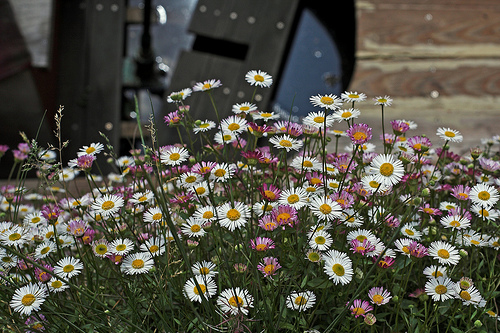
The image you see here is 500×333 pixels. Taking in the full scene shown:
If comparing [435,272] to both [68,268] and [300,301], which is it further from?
[68,268]

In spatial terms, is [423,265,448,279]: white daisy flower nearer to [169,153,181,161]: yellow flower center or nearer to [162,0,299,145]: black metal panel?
[169,153,181,161]: yellow flower center

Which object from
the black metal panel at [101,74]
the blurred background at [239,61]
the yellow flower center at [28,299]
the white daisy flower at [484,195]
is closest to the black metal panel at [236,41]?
the blurred background at [239,61]

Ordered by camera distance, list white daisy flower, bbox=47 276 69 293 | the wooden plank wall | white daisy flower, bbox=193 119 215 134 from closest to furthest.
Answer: white daisy flower, bbox=47 276 69 293, white daisy flower, bbox=193 119 215 134, the wooden plank wall

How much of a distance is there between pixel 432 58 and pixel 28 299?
2.10 m

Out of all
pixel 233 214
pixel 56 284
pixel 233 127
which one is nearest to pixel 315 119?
pixel 233 127

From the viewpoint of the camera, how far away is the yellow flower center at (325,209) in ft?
2.56

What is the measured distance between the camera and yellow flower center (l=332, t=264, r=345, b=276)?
768 mm

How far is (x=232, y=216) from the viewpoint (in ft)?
2.68

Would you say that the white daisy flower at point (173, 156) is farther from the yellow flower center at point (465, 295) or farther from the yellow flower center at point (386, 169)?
the yellow flower center at point (465, 295)

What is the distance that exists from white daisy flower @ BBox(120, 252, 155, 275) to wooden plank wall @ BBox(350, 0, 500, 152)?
148cm

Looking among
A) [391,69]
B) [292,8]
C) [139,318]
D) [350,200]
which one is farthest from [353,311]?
[292,8]

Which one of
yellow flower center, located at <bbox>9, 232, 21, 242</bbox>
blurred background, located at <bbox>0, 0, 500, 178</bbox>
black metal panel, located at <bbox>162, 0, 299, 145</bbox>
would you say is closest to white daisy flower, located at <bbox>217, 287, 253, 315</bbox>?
yellow flower center, located at <bbox>9, 232, 21, 242</bbox>

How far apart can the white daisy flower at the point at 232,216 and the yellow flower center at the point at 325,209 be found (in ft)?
0.44

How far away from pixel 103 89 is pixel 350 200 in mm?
2180
